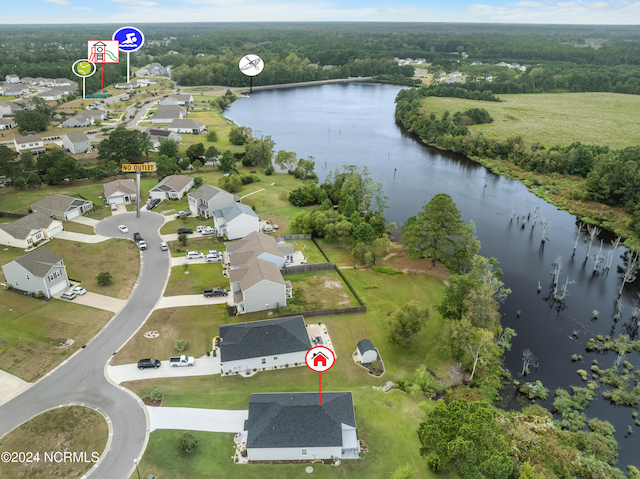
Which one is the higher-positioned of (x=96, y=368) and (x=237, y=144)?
(x=237, y=144)

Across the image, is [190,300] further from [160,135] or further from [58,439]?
[160,135]

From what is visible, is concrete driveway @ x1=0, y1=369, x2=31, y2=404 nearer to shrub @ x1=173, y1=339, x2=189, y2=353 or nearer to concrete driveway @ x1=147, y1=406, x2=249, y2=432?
concrete driveway @ x1=147, y1=406, x2=249, y2=432

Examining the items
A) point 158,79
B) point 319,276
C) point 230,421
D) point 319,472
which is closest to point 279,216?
point 319,276

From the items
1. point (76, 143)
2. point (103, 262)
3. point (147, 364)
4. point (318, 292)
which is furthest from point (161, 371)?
point (76, 143)

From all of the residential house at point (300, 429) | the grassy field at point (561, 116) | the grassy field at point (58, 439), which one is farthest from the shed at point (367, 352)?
the grassy field at point (561, 116)

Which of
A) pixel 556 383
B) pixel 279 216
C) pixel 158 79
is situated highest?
pixel 158 79

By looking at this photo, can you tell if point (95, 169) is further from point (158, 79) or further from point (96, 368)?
point (158, 79)
